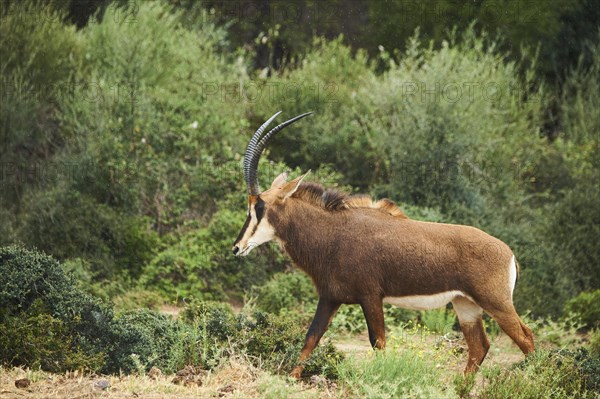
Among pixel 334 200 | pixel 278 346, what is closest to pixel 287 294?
pixel 278 346

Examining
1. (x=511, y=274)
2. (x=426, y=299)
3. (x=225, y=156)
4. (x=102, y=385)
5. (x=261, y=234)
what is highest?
(x=261, y=234)

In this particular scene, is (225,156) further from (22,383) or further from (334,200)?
(22,383)

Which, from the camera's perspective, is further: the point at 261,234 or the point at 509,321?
the point at 261,234

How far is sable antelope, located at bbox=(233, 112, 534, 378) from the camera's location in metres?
7.98

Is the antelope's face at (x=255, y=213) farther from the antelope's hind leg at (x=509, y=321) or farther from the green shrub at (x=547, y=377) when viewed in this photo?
the green shrub at (x=547, y=377)

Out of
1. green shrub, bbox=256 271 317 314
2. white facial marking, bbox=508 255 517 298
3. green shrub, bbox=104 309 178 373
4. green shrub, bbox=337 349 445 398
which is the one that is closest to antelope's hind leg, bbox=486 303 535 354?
white facial marking, bbox=508 255 517 298

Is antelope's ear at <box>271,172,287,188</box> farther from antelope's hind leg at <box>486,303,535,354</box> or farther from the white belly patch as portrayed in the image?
antelope's hind leg at <box>486,303,535,354</box>

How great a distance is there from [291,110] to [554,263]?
249 inches

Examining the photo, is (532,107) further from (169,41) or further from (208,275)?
(208,275)

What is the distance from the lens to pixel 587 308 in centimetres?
1255

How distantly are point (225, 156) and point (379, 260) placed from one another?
7.67 m

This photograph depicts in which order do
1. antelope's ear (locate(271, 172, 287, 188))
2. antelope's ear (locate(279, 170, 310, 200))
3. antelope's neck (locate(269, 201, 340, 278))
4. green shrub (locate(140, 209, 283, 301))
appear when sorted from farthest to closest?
green shrub (locate(140, 209, 283, 301)) < antelope's ear (locate(271, 172, 287, 188)) < antelope's ear (locate(279, 170, 310, 200)) < antelope's neck (locate(269, 201, 340, 278))

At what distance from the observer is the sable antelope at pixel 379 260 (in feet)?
26.2

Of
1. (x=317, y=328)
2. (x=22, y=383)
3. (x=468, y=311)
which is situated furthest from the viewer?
(x=468, y=311)
